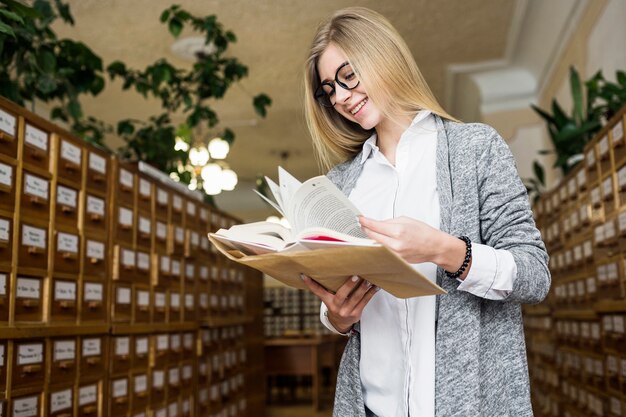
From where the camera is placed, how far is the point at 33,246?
2363 millimetres

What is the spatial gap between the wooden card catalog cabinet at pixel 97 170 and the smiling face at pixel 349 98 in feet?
5.76

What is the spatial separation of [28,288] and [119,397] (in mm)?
956

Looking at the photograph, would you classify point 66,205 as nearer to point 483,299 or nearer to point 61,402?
point 61,402

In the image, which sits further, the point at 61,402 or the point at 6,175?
the point at 61,402

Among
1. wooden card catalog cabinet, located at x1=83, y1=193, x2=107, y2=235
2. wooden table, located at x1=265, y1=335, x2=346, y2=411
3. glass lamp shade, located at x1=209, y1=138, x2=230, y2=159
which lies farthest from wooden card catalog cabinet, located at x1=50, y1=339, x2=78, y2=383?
wooden table, located at x1=265, y1=335, x2=346, y2=411

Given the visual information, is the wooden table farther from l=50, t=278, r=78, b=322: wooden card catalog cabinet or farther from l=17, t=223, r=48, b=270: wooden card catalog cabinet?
l=17, t=223, r=48, b=270: wooden card catalog cabinet

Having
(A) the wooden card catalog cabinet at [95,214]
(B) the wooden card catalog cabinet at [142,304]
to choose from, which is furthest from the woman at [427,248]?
(B) the wooden card catalog cabinet at [142,304]

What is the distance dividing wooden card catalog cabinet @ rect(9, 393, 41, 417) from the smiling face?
1.60 meters

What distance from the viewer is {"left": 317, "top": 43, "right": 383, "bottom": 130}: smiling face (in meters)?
1.29

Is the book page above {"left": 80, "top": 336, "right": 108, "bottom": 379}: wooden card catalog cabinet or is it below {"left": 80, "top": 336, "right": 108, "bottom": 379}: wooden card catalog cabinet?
above

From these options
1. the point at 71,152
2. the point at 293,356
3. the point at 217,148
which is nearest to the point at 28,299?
the point at 71,152

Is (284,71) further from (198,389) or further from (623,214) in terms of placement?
(623,214)

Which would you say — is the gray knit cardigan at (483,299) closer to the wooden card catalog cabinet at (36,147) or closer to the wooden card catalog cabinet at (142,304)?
the wooden card catalog cabinet at (36,147)

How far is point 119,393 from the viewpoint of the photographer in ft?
10.2
